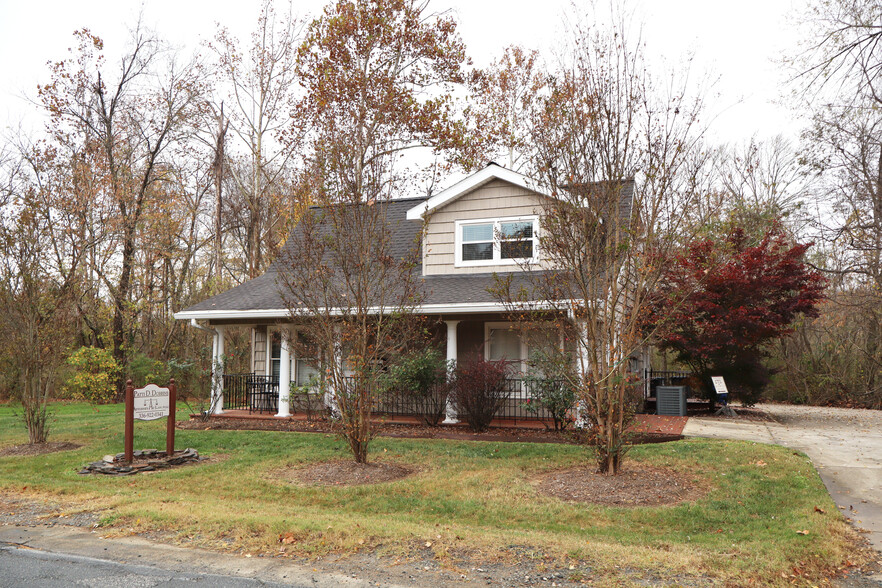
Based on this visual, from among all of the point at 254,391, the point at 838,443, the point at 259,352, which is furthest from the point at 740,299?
the point at 259,352

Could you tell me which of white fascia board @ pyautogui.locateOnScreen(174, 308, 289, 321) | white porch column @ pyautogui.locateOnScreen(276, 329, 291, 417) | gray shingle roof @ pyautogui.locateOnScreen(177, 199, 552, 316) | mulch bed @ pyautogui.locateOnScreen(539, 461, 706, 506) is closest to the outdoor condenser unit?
gray shingle roof @ pyautogui.locateOnScreen(177, 199, 552, 316)

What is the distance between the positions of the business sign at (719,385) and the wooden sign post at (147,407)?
10.7 metres

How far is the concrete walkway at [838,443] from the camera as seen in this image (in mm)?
6568

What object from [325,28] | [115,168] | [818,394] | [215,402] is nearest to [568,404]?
[215,402]

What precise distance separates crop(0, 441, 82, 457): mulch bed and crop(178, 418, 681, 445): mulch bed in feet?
8.09

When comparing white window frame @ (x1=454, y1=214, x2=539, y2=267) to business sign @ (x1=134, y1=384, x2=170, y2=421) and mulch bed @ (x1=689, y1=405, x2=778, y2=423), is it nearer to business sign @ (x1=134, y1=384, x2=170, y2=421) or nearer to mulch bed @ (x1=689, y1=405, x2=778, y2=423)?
mulch bed @ (x1=689, y1=405, x2=778, y2=423)

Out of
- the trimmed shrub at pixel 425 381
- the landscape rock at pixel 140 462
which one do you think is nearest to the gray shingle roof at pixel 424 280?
the trimmed shrub at pixel 425 381

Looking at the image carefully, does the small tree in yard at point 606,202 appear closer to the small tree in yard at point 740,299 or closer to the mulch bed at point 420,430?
the mulch bed at point 420,430

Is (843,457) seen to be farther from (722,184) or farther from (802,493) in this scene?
(722,184)

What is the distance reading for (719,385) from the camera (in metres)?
13.4

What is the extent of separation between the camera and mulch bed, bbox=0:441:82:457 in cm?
1012

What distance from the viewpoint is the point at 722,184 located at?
25.8m

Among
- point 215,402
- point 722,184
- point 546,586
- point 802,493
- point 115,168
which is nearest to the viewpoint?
point 546,586

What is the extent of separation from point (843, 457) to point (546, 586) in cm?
707
